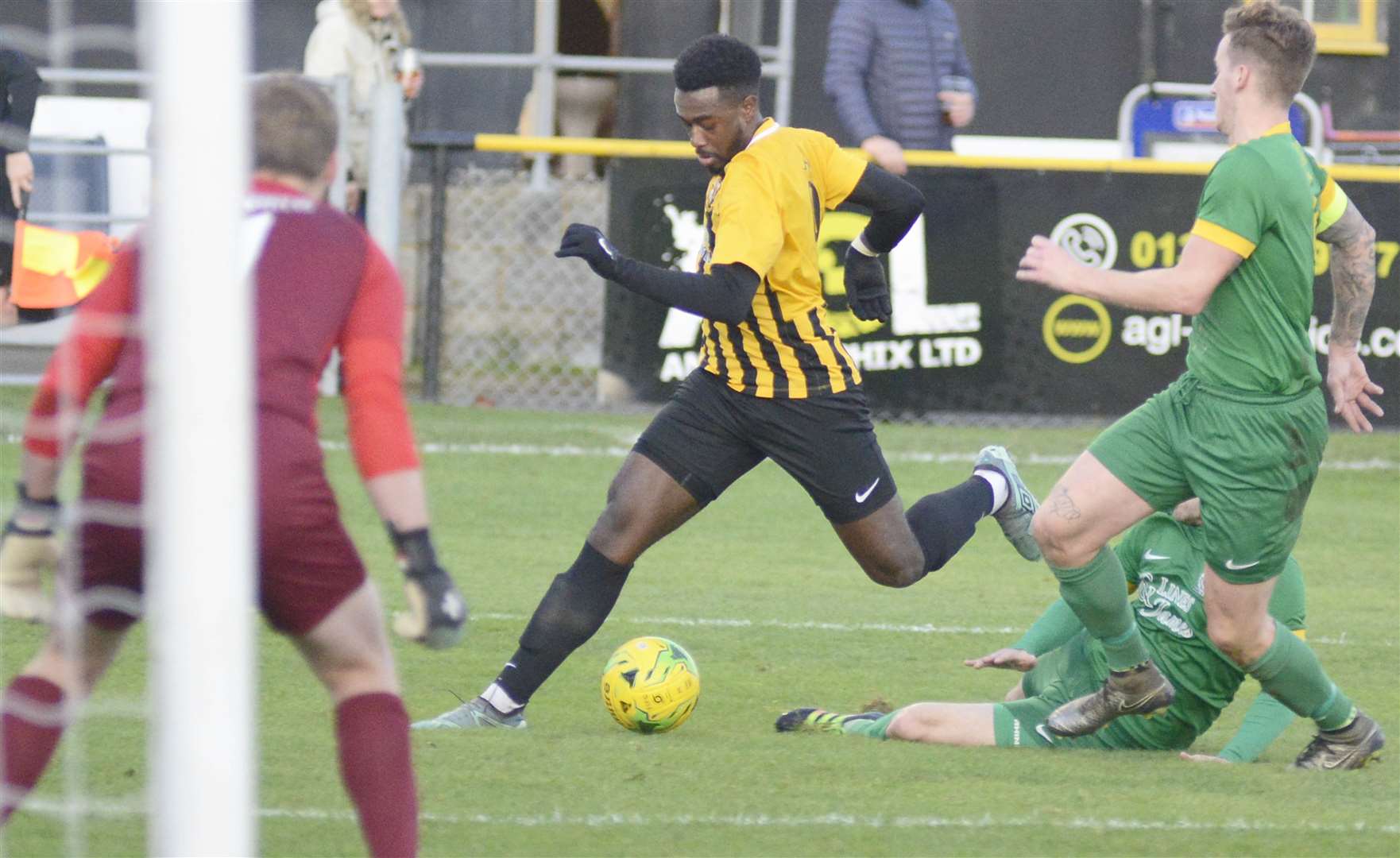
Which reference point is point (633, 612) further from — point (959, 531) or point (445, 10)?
point (445, 10)

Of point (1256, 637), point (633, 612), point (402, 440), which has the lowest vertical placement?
point (633, 612)

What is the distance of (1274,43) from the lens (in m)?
5.11

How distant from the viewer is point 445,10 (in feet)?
49.8

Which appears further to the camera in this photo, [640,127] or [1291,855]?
[640,127]

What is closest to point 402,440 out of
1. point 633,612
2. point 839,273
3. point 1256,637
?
point 1256,637

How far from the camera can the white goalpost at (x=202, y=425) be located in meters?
2.87

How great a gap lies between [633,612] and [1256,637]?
280cm

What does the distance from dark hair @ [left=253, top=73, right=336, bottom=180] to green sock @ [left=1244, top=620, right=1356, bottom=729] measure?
2.77 meters

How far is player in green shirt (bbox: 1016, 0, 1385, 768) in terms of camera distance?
5.07 meters

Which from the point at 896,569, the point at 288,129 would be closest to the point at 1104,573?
the point at 896,569

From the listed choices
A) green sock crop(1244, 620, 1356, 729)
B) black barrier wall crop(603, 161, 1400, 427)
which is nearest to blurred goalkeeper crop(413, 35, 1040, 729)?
green sock crop(1244, 620, 1356, 729)

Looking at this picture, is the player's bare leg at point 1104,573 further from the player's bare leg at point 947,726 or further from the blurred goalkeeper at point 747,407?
the blurred goalkeeper at point 747,407

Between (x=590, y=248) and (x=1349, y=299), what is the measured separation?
209cm

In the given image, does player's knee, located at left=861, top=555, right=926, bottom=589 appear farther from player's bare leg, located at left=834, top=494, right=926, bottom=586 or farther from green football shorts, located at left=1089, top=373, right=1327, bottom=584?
green football shorts, located at left=1089, top=373, right=1327, bottom=584
